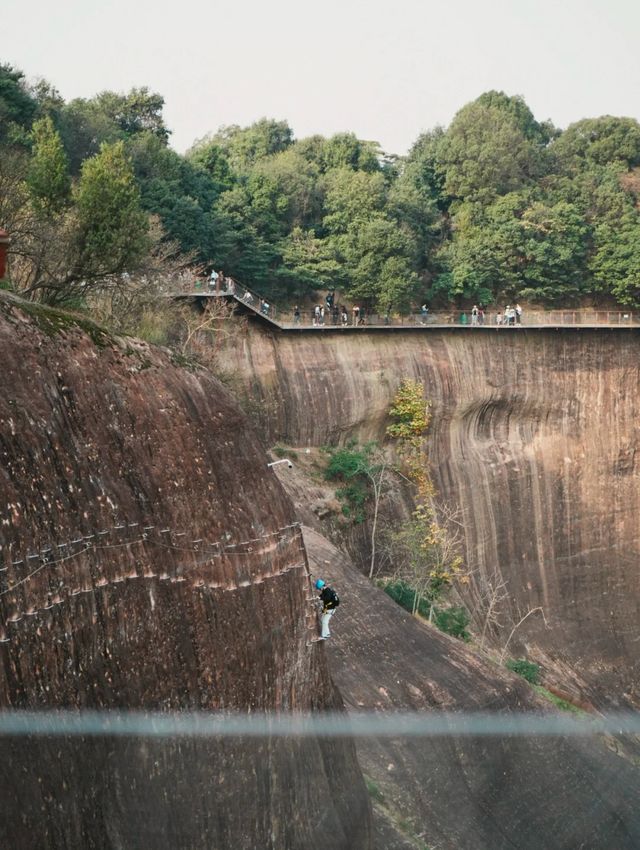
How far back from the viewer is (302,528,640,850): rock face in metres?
20.3

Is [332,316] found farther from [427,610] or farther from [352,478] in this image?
[427,610]

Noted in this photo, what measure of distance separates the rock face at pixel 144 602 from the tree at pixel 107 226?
1086 cm

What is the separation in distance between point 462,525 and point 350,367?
6.84m

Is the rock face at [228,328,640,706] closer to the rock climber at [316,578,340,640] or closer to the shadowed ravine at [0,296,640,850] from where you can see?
the shadowed ravine at [0,296,640,850]

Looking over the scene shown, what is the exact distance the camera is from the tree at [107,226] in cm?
2441

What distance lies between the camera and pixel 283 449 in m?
35.5

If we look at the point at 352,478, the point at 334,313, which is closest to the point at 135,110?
the point at 334,313

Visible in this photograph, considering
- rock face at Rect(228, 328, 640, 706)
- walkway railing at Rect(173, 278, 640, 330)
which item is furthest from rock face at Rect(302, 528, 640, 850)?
walkway railing at Rect(173, 278, 640, 330)

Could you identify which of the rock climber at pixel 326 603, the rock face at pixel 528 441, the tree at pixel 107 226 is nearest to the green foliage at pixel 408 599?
the rock face at pixel 528 441

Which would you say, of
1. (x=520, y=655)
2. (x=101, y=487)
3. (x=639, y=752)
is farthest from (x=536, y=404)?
(x=101, y=487)

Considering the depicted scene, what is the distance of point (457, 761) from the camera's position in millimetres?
21969

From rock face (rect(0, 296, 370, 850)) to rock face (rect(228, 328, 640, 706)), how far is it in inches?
848

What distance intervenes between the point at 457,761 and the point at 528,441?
20.5 metres

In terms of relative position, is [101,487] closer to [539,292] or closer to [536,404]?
[536,404]
